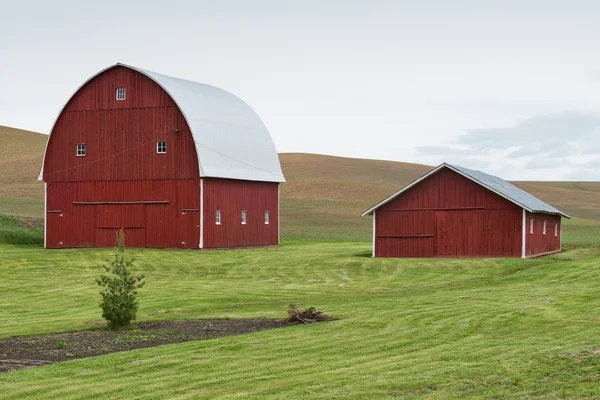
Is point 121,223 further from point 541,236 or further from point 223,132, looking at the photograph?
point 541,236

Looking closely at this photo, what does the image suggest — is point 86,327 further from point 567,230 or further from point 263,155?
point 567,230

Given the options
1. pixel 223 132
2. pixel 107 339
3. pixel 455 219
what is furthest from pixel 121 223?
pixel 107 339

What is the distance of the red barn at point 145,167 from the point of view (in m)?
54.0

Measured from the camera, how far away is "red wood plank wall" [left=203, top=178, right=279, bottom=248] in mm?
54375

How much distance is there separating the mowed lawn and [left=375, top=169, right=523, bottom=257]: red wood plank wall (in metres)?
2.95

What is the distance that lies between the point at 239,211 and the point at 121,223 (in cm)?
724

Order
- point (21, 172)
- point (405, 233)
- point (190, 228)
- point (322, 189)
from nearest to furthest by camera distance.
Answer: point (405, 233)
point (190, 228)
point (21, 172)
point (322, 189)

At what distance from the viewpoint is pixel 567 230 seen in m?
86.4

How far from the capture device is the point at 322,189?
11631cm

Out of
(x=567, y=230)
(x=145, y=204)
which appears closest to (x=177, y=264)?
(x=145, y=204)

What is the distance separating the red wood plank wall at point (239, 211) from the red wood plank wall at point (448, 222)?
10570mm

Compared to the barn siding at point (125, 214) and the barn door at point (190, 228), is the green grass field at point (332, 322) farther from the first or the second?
the barn siding at point (125, 214)

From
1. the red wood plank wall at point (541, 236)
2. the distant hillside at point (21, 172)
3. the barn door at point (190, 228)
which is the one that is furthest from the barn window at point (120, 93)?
the distant hillside at point (21, 172)

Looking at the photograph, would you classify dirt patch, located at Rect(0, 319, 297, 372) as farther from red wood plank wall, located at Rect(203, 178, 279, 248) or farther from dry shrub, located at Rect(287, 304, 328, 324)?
red wood plank wall, located at Rect(203, 178, 279, 248)
